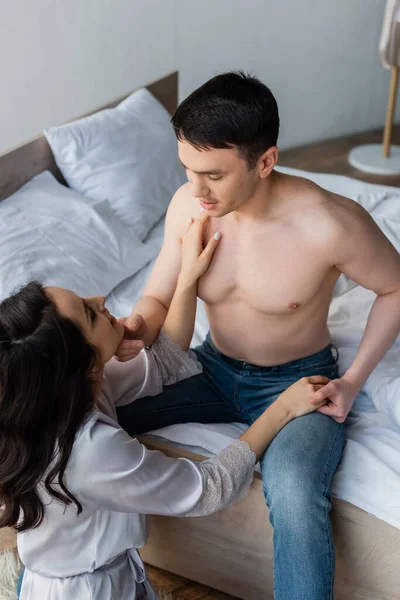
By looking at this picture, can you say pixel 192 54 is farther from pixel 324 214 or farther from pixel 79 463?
pixel 79 463

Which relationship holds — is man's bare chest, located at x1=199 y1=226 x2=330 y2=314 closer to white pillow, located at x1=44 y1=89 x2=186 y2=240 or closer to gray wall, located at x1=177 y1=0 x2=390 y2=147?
white pillow, located at x1=44 y1=89 x2=186 y2=240

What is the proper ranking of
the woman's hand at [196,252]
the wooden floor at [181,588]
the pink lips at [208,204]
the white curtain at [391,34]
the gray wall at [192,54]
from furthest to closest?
the white curtain at [391,34] < the gray wall at [192,54] < the wooden floor at [181,588] < the woman's hand at [196,252] < the pink lips at [208,204]

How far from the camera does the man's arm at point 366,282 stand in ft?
4.30

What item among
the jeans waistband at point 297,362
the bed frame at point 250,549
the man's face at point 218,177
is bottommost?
the bed frame at point 250,549

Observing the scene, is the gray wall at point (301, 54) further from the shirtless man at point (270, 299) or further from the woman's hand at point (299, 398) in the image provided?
the woman's hand at point (299, 398)

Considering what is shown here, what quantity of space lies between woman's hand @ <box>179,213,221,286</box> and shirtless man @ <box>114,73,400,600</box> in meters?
0.02

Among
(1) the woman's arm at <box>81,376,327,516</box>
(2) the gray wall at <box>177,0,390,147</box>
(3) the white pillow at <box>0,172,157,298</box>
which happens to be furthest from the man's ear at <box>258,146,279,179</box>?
(2) the gray wall at <box>177,0,390,147</box>

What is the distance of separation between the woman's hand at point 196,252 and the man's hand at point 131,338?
0.13m

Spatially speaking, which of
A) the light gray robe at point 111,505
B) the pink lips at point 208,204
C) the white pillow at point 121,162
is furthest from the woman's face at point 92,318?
the white pillow at point 121,162

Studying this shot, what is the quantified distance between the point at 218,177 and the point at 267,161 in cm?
10

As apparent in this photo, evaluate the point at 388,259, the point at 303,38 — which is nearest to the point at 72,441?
the point at 388,259

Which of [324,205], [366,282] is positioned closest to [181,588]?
[366,282]

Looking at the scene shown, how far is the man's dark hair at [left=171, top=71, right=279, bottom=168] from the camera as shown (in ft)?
3.92

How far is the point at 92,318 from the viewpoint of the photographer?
1.20m
